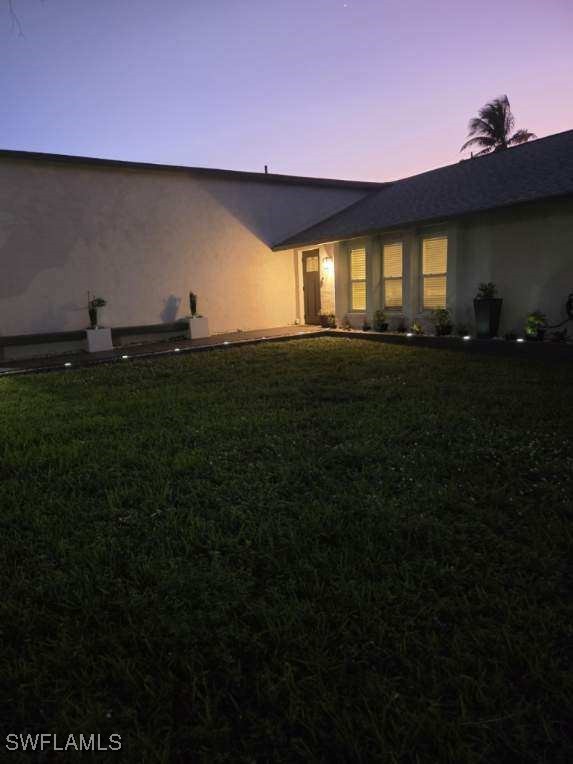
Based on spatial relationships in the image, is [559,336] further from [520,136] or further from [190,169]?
[520,136]

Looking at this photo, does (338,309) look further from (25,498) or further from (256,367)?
(25,498)

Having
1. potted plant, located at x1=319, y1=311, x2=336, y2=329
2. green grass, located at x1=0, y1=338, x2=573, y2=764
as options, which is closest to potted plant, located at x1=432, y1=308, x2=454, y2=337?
potted plant, located at x1=319, y1=311, x2=336, y2=329

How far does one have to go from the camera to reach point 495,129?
110ft

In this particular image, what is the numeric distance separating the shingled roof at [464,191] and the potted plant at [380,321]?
7.11 feet

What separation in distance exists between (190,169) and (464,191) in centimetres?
753

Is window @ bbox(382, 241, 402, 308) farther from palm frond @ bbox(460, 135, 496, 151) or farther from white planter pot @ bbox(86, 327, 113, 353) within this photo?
palm frond @ bbox(460, 135, 496, 151)

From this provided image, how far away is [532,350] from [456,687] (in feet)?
27.1

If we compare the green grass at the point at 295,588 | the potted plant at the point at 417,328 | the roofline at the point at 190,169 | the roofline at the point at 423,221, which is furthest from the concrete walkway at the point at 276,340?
the roofline at the point at 190,169

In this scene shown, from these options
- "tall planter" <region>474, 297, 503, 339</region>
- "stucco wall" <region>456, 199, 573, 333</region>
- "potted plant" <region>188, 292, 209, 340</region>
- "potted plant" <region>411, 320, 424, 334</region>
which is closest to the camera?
"stucco wall" <region>456, 199, 573, 333</region>

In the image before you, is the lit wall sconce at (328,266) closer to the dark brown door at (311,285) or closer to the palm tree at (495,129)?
the dark brown door at (311,285)

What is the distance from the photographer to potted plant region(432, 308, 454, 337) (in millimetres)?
10641

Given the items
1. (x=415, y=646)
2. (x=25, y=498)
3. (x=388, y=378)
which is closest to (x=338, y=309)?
(x=388, y=378)

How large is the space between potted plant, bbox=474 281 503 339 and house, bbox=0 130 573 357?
0.22 m

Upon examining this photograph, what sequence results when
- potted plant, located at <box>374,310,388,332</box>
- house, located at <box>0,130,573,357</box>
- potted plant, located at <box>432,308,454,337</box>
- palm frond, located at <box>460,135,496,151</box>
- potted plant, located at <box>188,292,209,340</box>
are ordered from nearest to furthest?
1. house, located at <box>0,130,573,357</box>
2. potted plant, located at <box>432,308,454,337</box>
3. potted plant, located at <box>374,310,388,332</box>
4. potted plant, located at <box>188,292,209,340</box>
5. palm frond, located at <box>460,135,496,151</box>
